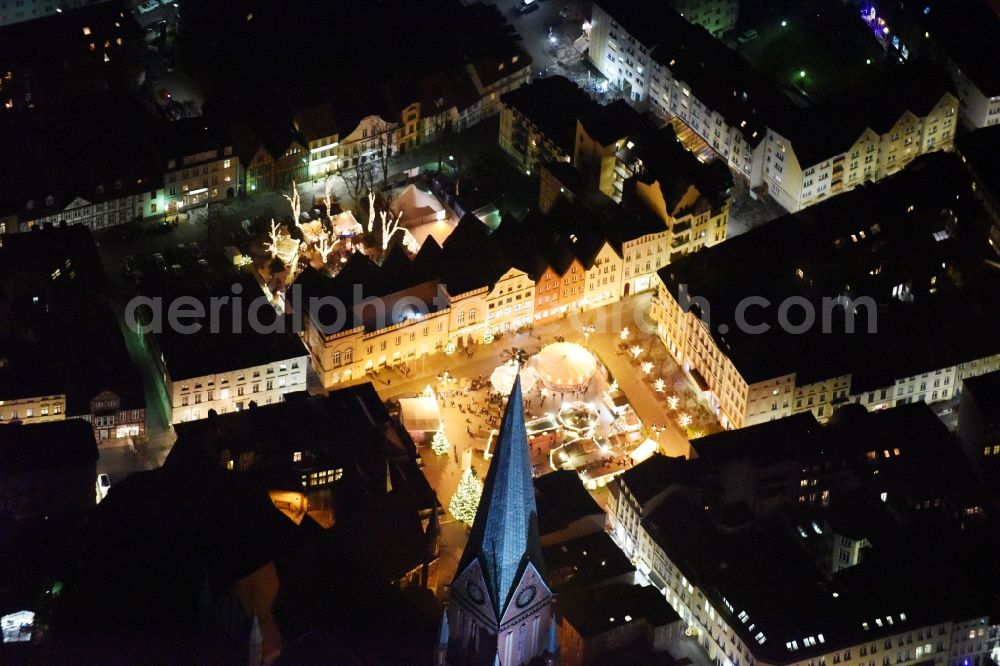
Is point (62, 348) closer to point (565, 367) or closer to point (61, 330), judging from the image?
point (61, 330)

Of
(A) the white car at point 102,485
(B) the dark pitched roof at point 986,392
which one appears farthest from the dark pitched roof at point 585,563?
(A) the white car at point 102,485

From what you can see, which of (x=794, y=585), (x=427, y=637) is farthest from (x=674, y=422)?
(x=427, y=637)

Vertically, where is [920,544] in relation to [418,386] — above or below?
below

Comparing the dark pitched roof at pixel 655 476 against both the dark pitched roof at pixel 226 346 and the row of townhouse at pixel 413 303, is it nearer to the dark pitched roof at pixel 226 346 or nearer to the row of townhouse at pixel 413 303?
the row of townhouse at pixel 413 303

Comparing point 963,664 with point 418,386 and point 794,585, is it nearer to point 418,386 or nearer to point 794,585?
point 794,585

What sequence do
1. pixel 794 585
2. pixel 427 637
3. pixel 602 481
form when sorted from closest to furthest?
pixel 427 637 → pixel 794 585 → pixel 602 481
